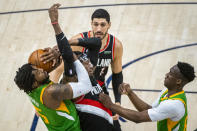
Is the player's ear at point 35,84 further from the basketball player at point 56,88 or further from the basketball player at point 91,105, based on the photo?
the basketball player at point 91,105

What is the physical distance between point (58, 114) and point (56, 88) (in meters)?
0.29

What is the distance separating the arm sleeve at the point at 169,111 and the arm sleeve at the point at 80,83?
73 cm

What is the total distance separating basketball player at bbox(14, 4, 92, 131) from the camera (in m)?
2.81

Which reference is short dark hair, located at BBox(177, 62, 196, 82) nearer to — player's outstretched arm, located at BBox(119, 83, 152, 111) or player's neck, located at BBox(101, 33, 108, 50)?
player's outstretched arm, located at BBox(119, 83, 152, 111)

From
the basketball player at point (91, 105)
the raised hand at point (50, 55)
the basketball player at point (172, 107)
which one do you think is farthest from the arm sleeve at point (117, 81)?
the raised hand at point (50, 55)

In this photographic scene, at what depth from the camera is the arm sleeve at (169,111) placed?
302cm

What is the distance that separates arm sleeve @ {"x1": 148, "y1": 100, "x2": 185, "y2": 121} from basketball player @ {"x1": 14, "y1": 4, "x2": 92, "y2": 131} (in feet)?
2.40

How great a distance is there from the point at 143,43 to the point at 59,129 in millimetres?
A: 4044

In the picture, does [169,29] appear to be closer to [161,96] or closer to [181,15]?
[181,15]

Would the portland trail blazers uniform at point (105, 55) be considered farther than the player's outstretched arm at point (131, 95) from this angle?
Yes

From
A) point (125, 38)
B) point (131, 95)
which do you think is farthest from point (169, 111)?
point (125, 38)

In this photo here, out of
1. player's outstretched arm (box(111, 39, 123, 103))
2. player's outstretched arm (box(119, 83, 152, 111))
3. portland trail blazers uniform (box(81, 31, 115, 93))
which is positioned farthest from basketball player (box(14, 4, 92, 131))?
player's outstretched arm (box(111, 39, 123, 103))

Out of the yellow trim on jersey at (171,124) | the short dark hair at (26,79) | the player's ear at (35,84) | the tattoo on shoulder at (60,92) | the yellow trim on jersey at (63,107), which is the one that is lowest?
the yellow trim on jersey at (171,124)

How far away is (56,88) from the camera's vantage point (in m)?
2.79
